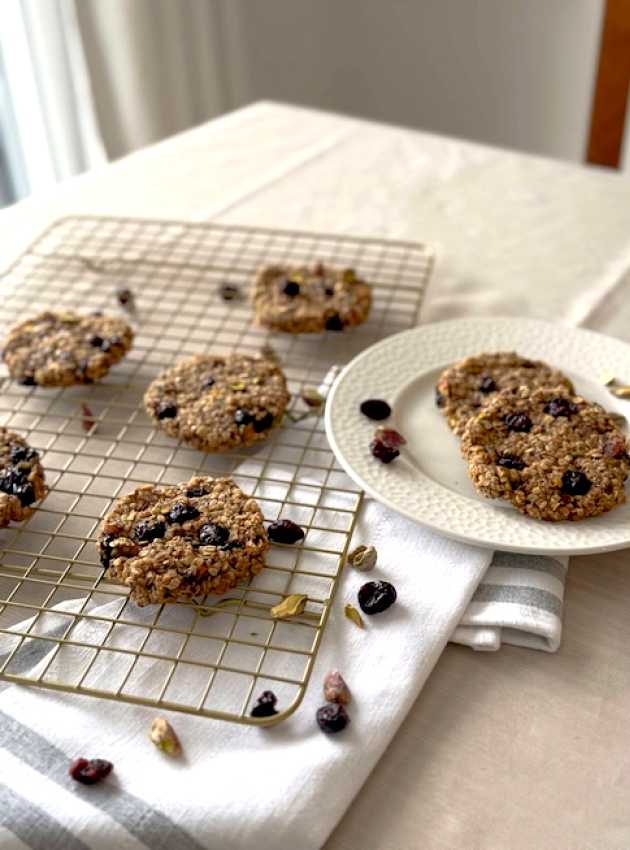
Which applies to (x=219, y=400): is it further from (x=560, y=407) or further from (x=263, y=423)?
(x=560, y=407)

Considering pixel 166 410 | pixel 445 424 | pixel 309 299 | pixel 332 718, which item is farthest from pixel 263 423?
pixel 332 718

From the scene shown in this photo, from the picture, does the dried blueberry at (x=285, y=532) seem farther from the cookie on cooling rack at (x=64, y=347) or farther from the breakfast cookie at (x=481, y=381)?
the cookie on cooling rack at (x=64, y=347)

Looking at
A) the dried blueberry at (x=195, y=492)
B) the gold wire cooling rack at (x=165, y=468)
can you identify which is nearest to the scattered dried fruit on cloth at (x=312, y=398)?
the gold wire cooling rack at (x=165, y=468)

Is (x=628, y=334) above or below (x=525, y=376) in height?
below

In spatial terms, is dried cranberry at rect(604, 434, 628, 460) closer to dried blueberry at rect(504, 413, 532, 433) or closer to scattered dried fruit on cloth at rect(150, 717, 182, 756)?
dried blueberry at rect(504, 413, 532, 433)

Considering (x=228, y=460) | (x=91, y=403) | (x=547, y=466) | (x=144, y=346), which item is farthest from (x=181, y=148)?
(x=547, y=466)

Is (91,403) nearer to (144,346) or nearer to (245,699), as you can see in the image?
(144,346)

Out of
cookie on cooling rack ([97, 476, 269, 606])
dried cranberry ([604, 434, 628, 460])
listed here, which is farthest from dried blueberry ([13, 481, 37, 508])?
dried cranberry ([604, 434, 628, 460])
